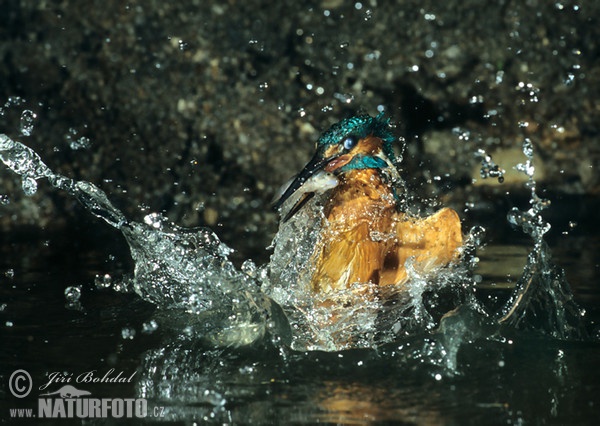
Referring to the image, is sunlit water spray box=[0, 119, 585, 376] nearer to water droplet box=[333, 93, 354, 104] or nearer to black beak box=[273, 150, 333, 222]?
black beak box=[273, 150, 333, 222]

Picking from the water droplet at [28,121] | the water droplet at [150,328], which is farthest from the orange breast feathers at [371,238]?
the water droplet at [28,121]

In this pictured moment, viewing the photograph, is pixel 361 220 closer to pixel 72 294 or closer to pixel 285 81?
pixel 72 294

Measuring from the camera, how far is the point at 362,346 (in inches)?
142

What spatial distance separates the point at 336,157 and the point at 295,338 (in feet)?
2.54

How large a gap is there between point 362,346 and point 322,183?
0.72 metres

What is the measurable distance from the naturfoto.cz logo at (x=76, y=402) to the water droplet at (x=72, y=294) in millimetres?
1059

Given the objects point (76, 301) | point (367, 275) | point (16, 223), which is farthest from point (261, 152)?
point (367, 275)

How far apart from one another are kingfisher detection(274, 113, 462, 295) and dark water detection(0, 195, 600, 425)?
44cm

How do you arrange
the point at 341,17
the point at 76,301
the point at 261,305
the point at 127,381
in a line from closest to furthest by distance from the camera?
the point at 127,381, the point at 261,305, the point at 76,301, the point at 341,17

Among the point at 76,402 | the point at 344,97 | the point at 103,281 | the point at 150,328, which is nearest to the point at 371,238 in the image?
the point at 150,328

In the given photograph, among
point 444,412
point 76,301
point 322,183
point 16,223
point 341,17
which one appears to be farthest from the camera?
point 341,17

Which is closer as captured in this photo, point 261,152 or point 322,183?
point 322,183

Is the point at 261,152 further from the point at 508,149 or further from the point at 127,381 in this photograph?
the point at 127,381

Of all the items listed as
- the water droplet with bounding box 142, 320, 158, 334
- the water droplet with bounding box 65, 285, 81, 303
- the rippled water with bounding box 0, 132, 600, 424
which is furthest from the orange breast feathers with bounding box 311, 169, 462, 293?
the water droplet with bounding box 65, 285, 81, 303
